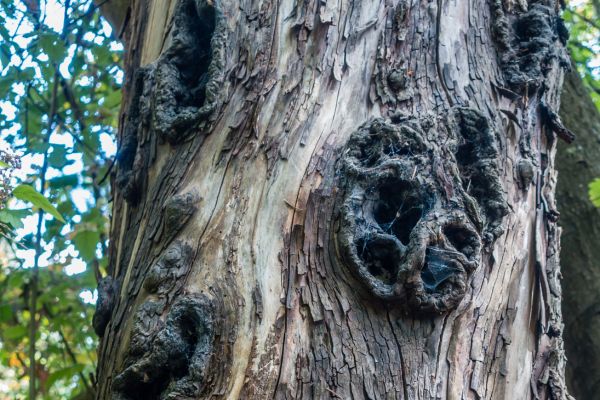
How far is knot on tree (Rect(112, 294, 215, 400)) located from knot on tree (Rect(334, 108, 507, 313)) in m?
0.40

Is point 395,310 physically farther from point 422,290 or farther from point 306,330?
point 306,330

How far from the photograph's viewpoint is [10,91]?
13.1ft

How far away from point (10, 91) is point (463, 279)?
120 inches

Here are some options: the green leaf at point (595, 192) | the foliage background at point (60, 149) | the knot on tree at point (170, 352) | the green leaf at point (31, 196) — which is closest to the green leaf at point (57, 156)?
the foliage background at point (60, 149)

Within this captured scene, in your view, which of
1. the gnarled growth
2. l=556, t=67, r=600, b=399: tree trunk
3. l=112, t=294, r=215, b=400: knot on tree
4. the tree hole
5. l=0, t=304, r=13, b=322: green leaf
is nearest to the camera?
l=112, t=294, r=215, b=400: knot on tree

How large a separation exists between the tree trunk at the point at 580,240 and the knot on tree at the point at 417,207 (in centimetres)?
225

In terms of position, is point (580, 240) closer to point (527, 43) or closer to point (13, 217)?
point (527, 43)

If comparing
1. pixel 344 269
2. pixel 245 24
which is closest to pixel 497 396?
pixel 344 269

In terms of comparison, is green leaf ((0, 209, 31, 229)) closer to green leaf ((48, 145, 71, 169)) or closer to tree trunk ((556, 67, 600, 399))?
green leaf ((48, 145, 71, 169))

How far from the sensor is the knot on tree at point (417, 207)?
1.83m

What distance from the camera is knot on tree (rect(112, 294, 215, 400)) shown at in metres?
1.75

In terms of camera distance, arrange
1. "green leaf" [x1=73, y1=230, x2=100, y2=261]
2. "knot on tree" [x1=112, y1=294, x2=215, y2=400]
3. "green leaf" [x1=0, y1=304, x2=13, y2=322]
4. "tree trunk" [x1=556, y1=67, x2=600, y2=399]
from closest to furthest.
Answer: "knot on tree" [x1=112, y1=294, x2=215, y2=400] → "green leaf" [x1=73, y1=230, x2=100, y2=261] → "tree trunk" [x1=556, y1=67, x2=600, y2=399] → "green leaf" [x1=0, y1=304, x2=13, y2=322]

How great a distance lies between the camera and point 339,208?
6.31ft

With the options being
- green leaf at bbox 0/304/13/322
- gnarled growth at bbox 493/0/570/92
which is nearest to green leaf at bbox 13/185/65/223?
gnarled growth at bbox 493/0/570/92
